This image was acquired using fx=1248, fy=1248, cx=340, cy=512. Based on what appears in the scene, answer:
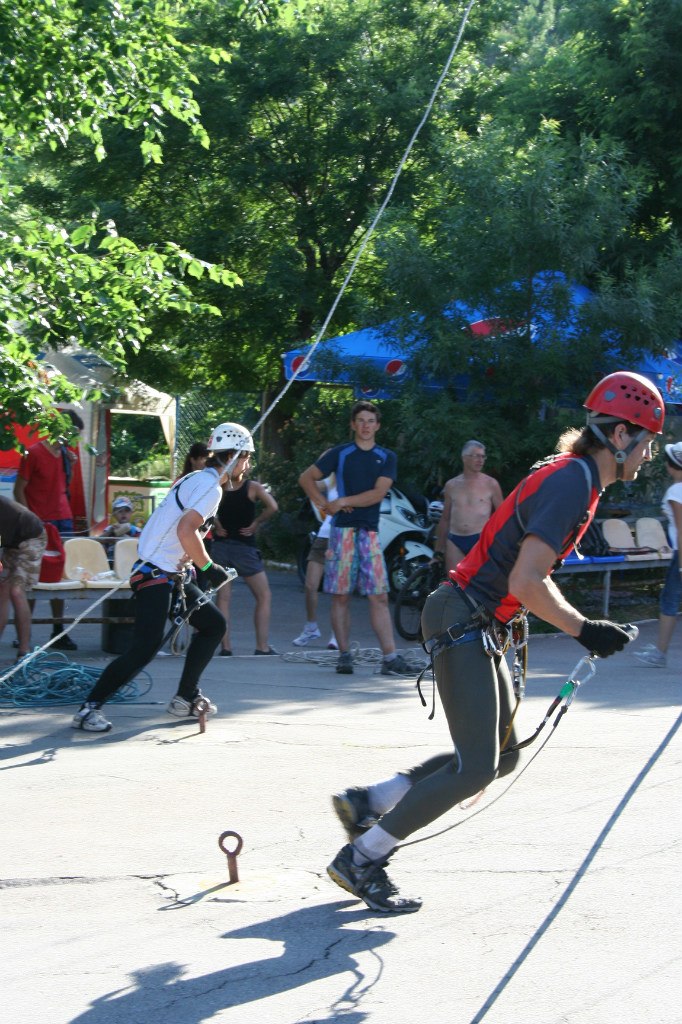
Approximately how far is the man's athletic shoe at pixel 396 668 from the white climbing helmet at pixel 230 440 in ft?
9.69

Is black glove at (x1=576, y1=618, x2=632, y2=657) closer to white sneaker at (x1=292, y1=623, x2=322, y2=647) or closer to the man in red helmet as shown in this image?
the man in red helmet

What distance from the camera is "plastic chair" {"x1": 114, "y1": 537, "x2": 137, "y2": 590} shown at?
10.9m

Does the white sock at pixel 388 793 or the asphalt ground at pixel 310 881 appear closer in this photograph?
the asphalt ground at pixel 310 881

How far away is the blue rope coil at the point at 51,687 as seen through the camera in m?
8.55

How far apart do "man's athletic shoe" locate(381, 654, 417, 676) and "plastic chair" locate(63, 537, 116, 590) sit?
2.59m

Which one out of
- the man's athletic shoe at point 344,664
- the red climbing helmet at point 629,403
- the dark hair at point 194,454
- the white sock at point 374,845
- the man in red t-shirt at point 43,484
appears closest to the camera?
the red climbing helmet at point 629,403

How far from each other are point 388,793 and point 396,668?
204 inches

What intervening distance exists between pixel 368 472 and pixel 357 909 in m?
5.53

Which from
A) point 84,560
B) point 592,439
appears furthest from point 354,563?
point 592,439

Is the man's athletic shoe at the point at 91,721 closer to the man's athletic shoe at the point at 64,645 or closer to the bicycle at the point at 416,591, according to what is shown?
the man's athletic shoe at the point at 64,645

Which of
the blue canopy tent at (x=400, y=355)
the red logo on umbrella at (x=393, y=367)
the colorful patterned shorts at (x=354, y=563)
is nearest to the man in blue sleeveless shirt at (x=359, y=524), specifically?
the colorful patterned shorts at (x=354, y=563)

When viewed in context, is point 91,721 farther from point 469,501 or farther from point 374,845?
point 469,501

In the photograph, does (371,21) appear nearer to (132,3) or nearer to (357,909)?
(132,3)

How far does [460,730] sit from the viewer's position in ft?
14.9
